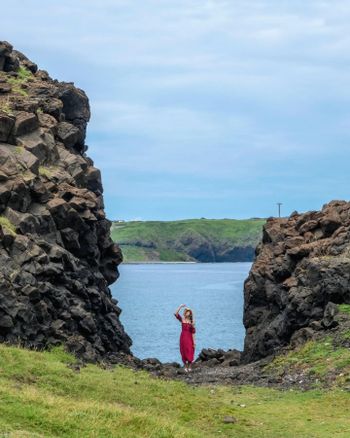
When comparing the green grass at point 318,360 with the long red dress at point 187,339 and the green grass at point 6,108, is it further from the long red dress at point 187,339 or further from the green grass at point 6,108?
the green grass at point 6,108

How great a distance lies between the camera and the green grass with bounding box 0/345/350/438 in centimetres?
2114

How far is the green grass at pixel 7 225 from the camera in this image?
135 ft

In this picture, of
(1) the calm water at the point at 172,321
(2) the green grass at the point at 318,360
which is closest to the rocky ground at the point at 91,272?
(2) the green grass at the point at 318,360

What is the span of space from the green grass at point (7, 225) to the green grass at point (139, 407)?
8926 millimetres

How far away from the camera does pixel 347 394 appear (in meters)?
30.3

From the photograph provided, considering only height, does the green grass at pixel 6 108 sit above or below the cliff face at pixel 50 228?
above

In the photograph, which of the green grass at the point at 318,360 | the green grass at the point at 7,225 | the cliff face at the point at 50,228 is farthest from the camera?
the green grass at the point at 7,225

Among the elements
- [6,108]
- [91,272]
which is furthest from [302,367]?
[6,108]

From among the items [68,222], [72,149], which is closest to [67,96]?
[72,149]

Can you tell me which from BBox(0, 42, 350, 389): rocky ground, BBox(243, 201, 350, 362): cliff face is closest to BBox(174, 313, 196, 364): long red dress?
BBox(0, 42, 350, 389): rocky ground

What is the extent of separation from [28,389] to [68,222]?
76.9ft

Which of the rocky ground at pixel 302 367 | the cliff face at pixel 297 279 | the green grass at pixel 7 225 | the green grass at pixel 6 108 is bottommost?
the rocky ground at pixel 302 367

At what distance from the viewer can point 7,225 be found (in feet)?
136

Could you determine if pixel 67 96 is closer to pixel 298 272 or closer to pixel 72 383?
pixel 298 272
